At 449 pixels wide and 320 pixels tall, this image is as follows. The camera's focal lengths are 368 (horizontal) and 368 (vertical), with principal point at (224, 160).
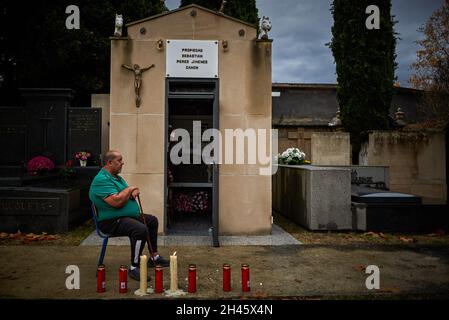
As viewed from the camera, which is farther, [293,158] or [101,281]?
[293,158]

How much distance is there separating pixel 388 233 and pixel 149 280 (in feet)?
18.3

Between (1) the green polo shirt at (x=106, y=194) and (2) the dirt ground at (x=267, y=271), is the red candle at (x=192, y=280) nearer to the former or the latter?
(2) the dirt ground at (x=267, y=271)

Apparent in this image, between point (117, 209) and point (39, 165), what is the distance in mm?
7419

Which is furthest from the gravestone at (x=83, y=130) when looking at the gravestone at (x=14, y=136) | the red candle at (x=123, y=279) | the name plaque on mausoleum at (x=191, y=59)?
the red candle at (x=123, y=279)

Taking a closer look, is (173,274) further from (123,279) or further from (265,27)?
(265,27)

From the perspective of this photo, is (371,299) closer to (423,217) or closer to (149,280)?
(149,280)

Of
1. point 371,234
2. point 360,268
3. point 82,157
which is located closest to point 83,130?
point 82,157

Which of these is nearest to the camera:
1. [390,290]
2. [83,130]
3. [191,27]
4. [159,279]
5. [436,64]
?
[159,279]

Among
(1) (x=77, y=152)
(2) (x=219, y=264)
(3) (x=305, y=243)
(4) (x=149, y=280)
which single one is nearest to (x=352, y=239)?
(3) (x=305, y=243)

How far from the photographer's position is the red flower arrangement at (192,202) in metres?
9.88

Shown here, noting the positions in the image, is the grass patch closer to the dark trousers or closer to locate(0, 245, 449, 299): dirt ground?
locate(0, 245, 449, 299): dirt ground

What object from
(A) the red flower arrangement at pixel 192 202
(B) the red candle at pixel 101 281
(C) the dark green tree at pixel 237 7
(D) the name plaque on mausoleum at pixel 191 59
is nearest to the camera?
(B) the red candle at pixel 101 281

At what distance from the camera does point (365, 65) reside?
16.1 m

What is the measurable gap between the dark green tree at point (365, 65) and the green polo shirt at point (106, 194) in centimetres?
1305
